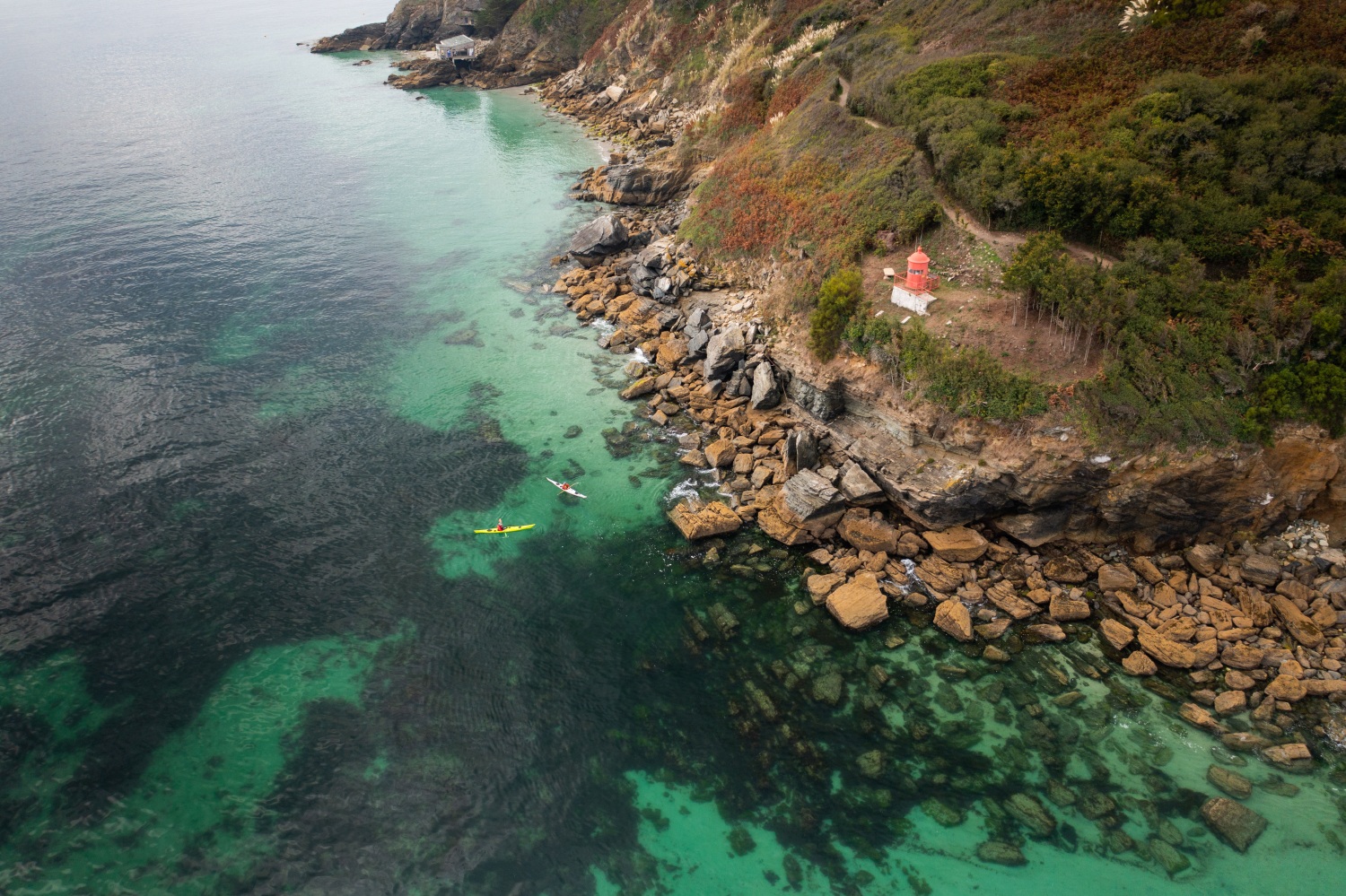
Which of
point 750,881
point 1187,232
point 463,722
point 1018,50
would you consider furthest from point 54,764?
point 1018,50

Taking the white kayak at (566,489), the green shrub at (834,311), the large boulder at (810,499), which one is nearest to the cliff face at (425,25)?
the green shrub at (834,311)

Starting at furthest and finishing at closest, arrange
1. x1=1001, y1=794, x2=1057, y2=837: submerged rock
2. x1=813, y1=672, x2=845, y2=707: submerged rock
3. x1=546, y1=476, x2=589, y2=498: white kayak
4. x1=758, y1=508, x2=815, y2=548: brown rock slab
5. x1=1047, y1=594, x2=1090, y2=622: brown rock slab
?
1. x1=546, y1=476, x2=589, y2=498: white kayak
2. x1=758, y1=508, x2=815, y2=548: brown rock slab
3. x1=1047, y1=594, x2=1090, y2=622: brown rock slab
4. x1=813, y1=672, x2=845, y2=707: submerged rock
5. x1=1001, y1=794, x2=1057, y2=837: submerged rock

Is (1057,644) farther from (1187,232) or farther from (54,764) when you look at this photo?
(54,764)

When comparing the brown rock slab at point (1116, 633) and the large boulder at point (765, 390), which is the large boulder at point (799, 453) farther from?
the brown rock slab at point (1116, 633)

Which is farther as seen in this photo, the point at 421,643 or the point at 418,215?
the point at 418,215

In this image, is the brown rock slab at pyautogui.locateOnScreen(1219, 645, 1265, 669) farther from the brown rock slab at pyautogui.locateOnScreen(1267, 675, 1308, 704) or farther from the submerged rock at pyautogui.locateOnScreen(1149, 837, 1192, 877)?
A: the submerged rock at pyautogui.locateOnScreen(1149, 837, 1192, 877)

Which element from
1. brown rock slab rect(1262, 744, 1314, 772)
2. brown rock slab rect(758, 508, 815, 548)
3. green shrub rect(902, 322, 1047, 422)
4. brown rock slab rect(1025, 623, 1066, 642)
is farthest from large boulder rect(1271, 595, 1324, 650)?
brown rock slab rect(758, 508, 815, 548)
